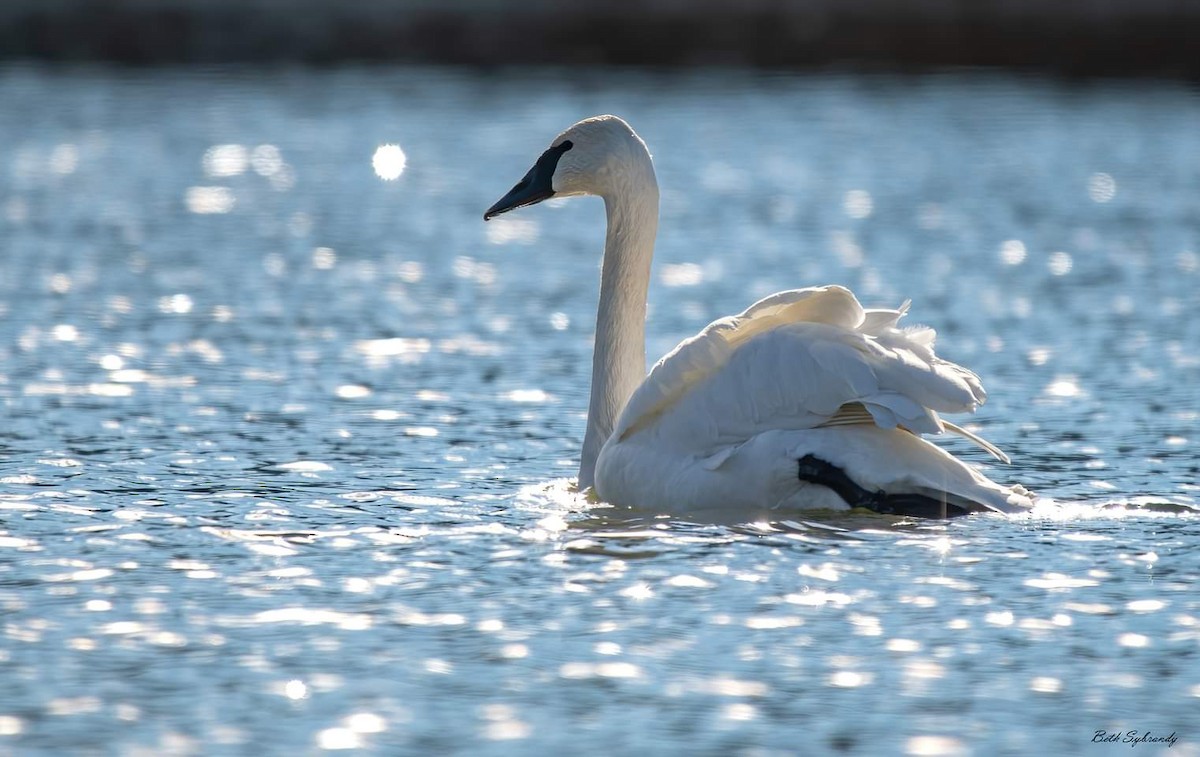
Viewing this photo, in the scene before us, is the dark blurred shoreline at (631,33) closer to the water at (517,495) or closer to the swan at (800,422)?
the water at (517,495)

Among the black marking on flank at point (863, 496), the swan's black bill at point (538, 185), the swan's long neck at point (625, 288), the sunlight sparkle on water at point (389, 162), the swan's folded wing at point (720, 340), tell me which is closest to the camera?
the black marking on flank at point (863, 496)

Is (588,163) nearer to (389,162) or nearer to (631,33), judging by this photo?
(389,162)

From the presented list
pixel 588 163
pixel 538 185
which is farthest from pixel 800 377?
pixel 538 185

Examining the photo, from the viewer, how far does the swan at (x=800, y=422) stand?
757 cm

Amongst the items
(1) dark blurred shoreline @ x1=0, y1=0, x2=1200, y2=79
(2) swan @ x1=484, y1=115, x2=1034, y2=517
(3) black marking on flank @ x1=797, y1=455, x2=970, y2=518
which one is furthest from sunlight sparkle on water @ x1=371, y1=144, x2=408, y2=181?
(3) black marking on flank @ x1=797, y1=455, x2=970, y2=518

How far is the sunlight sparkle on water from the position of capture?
78.6ft

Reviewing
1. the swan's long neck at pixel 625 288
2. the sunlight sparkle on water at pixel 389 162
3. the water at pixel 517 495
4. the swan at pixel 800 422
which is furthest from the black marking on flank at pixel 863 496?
the sunlight sparkle on water at pixel 389 162

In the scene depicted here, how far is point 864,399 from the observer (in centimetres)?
752

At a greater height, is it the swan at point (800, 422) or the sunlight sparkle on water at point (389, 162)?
the sunlight sparkle on water at point (389, 162)

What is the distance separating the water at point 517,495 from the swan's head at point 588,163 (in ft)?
4.27

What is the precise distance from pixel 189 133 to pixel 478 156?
5.58 metres

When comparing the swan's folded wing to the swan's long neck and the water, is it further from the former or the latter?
the swan's long neck

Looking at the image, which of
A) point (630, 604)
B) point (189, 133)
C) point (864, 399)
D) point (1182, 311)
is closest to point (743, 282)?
point (1182, 311)

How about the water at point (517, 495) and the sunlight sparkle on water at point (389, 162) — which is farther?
the sunlight sparkle on water at point (389, 162)
